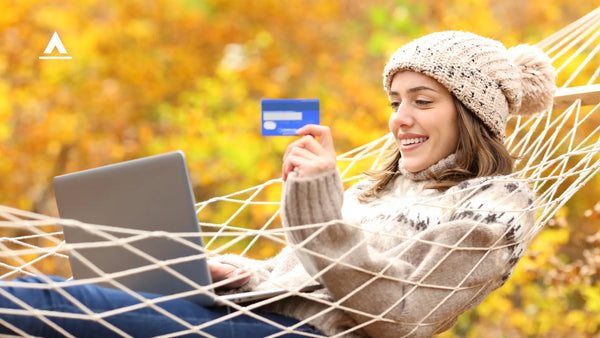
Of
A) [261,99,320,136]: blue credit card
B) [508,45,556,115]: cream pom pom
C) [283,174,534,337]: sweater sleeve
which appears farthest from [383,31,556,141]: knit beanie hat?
[261,99,320,136]: blue credit card

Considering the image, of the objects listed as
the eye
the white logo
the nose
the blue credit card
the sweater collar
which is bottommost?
the sweater collar

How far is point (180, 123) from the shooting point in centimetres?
367

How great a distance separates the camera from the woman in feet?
4.03

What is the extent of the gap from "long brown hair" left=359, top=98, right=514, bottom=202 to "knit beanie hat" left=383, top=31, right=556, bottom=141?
22 mm

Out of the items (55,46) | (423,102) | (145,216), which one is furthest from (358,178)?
(145,216)

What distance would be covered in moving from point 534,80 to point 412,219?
1.79 feet

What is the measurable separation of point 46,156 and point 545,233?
2.52m

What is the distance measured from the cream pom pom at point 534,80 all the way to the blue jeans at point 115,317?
3.02 feet

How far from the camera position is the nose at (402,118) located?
1.59m

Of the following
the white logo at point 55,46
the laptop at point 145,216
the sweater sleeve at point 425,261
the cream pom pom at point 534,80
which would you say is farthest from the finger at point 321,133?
the white logo at point 55,46

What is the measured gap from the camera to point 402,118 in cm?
159

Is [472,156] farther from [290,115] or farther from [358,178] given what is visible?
[358,178]

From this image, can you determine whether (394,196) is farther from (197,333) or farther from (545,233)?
(545,233)

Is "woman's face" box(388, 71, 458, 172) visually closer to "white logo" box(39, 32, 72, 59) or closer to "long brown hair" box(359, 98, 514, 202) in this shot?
"long brown hair" box(359, 98, 514, 202)
